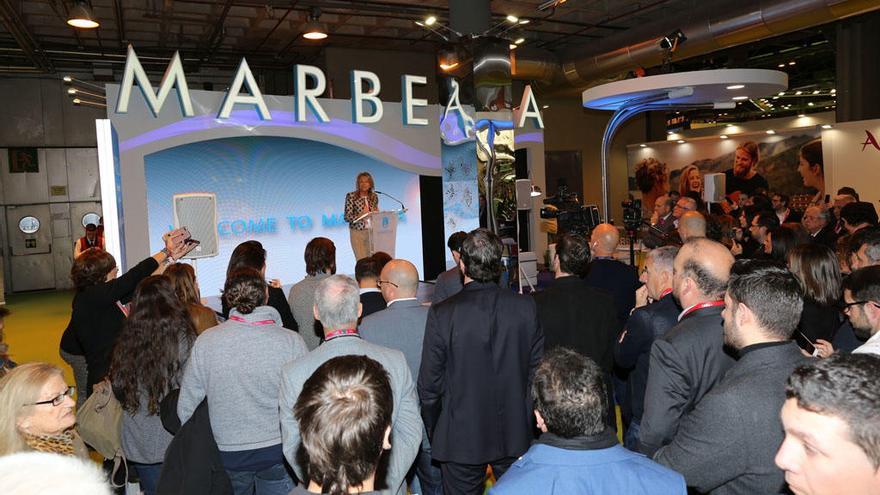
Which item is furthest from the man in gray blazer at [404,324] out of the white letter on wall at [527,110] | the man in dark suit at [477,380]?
the white letter on wall at [527,110]

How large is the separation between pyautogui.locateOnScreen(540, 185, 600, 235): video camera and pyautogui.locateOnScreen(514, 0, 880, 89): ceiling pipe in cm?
352

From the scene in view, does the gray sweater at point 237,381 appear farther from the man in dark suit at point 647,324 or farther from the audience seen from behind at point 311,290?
the man in dark suit at point 647,324

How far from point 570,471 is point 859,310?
1850mm

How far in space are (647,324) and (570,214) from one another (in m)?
4.59

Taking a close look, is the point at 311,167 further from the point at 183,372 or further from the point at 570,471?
the point at 570,471

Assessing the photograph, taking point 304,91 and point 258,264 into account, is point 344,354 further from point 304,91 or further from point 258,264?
point 304,91

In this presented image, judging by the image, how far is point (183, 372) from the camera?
2.87m

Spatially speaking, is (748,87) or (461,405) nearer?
(461,405)

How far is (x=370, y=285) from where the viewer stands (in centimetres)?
414

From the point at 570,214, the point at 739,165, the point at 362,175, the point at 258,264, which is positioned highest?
the point at 739,165

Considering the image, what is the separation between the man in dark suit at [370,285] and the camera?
13.0 ft

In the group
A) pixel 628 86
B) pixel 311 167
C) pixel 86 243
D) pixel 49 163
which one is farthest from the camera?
pixel 49 163

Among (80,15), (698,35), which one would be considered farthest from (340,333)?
(698,35)

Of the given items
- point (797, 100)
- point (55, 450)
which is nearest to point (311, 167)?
point (55, 450)
